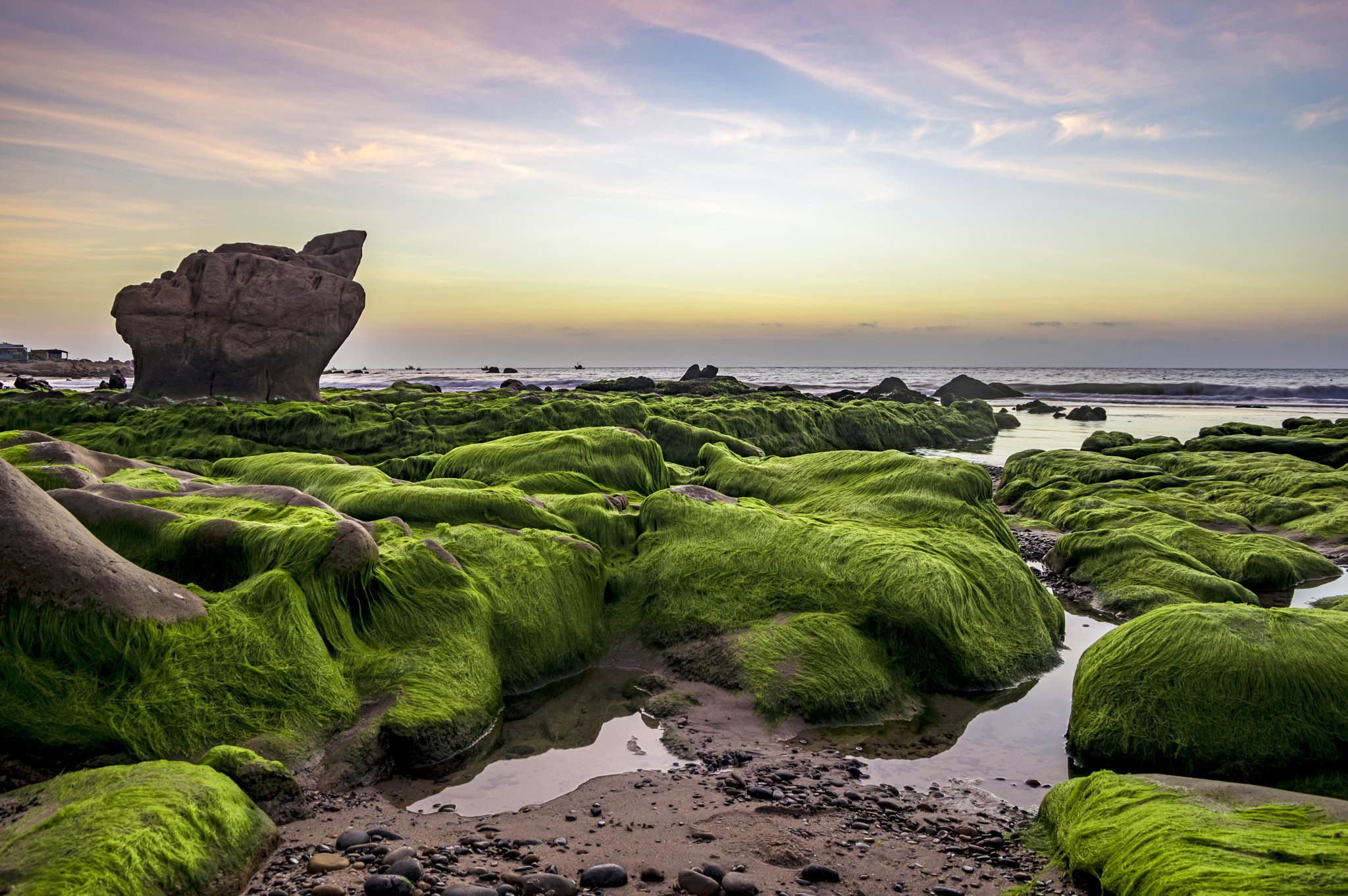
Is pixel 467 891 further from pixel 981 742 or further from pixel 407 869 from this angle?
pixel 981 742

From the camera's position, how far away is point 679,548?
616 cm

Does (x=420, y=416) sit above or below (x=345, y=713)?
above

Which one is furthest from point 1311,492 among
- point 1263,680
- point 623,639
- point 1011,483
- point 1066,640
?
point 623,639

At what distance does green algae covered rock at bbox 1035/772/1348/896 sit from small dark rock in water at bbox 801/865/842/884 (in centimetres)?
94

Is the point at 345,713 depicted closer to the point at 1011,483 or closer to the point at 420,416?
the point at 420,416

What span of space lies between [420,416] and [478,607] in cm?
958

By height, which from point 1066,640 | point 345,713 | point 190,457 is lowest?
point 1066,640

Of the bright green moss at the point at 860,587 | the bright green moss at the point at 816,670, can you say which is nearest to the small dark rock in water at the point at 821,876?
the bright green moss at the point at 816,670

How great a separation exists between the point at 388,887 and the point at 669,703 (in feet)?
7.31

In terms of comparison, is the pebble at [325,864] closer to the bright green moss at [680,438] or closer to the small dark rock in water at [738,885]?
the small dark rock in water at [738,885]

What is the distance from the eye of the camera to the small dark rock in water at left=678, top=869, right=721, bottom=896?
2711 mm

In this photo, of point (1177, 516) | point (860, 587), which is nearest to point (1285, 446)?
point (1177, 516)

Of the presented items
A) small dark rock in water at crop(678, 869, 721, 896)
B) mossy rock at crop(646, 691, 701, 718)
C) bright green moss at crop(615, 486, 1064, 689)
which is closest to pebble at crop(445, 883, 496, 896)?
small dark rock in water at crop(678, 869, 721, 896)

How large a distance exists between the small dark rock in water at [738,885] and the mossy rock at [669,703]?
1705 mm
